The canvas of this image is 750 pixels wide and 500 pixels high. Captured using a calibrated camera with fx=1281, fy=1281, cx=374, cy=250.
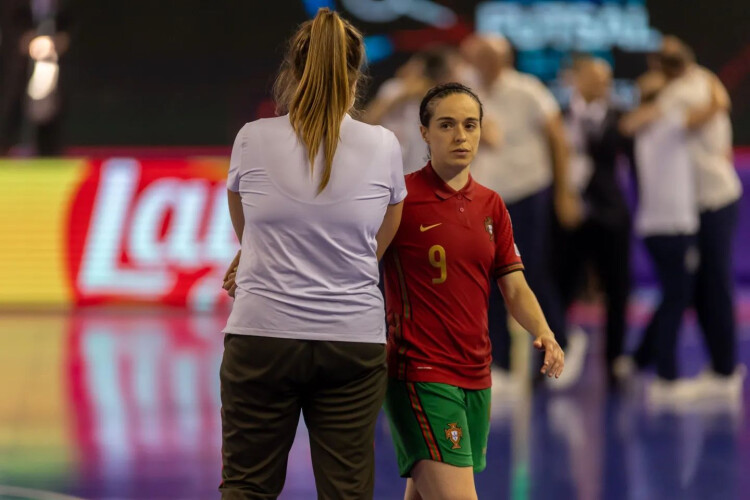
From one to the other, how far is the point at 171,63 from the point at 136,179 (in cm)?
402

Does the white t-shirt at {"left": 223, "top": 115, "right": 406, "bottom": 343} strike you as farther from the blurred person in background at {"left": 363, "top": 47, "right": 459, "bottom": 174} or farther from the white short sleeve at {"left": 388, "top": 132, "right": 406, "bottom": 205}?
the blurred person in background at {"left": 363, "top": 47, "right": 459, "bottom": 174}

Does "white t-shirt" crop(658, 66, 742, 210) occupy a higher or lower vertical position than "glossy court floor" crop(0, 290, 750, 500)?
higher

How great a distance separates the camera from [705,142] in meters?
7.09

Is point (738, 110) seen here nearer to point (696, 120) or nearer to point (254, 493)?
point (696, 120)

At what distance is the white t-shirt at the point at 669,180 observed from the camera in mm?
7031

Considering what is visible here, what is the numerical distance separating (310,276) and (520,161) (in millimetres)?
3955

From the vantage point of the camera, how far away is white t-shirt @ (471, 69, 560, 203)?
6949 mm

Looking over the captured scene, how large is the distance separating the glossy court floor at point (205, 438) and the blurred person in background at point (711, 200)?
248 mm

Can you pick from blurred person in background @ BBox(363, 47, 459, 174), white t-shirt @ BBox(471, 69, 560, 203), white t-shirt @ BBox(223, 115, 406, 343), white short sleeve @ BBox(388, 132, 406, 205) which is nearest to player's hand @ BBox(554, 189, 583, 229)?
white t-shirt @ BBox(471, 69, 560, 203)

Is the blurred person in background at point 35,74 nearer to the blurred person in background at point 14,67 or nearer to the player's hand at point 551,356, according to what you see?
the blurred person in background at point 14,67

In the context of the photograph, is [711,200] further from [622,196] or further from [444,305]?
[444,305]

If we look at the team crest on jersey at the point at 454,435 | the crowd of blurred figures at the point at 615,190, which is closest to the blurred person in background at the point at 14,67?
the crowd of blurred figures at the point at 615,190

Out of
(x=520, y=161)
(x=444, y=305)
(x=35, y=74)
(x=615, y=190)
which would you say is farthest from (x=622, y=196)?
(x=35, y=74)

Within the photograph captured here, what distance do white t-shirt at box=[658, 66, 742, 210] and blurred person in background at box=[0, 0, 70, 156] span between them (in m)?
7.20
